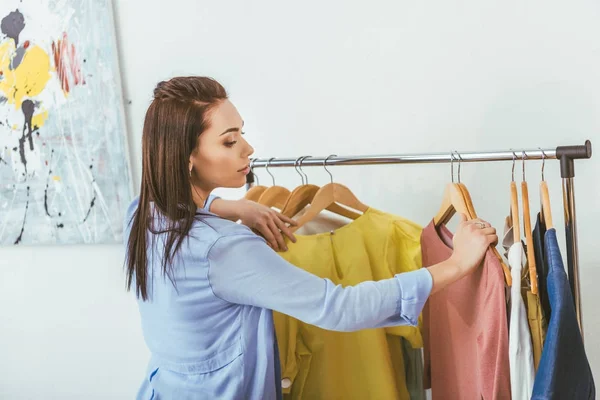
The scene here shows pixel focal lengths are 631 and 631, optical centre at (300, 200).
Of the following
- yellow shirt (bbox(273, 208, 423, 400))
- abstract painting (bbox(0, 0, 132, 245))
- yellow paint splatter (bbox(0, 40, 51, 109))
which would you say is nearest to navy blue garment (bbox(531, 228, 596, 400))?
yellow shirt (bbox(273, 208, 423, 400))

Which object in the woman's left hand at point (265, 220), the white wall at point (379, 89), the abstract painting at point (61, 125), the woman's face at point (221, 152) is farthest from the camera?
the abstract painting at point (61, 125)

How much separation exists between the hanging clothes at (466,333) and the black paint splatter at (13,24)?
1643 millimetres

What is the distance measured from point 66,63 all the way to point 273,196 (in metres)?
1.11

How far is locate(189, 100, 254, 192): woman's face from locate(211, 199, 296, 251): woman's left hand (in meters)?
0.12

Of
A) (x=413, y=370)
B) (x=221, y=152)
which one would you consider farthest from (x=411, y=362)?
(x=221, y=152)

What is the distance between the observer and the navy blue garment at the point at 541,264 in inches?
41.9

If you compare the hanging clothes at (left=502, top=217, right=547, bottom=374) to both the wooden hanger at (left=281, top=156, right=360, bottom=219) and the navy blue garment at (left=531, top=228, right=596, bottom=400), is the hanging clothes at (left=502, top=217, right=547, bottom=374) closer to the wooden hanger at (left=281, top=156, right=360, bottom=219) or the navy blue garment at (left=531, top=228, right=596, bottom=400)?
the navy blue garment at (left=531, top=228, right=596, bottom=400)

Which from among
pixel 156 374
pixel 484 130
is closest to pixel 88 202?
pixel 156 374

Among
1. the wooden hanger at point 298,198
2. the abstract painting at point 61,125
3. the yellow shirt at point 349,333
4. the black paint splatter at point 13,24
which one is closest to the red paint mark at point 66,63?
the abstract painting at point 61,125

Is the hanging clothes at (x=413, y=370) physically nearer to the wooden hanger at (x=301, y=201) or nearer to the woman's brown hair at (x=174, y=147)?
the wooden hanger at (x=301, y=201)

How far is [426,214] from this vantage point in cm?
172

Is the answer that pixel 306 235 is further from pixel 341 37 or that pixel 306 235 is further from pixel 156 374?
pixel 341 37

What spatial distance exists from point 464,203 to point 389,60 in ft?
2.21

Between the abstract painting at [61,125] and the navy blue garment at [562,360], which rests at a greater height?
the abstract painting at [61,125]
